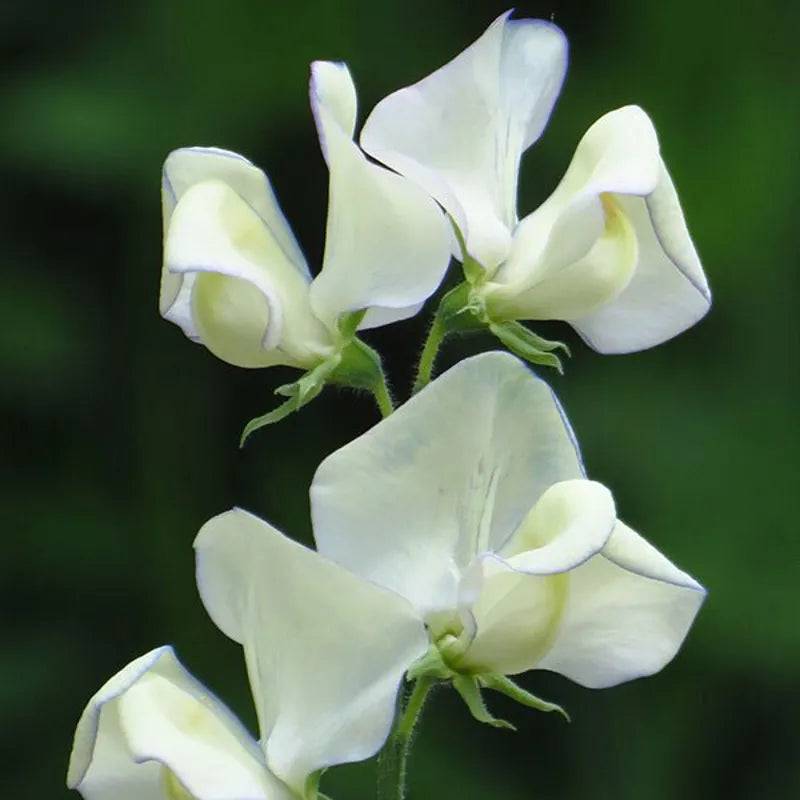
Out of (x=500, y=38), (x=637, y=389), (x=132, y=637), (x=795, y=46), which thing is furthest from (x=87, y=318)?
(x=500, y=38)

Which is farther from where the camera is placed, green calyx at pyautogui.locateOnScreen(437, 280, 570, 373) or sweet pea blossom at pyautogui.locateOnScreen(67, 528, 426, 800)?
green calyx at pyautogui.locateOnScreen(437, 280, 570, 373)

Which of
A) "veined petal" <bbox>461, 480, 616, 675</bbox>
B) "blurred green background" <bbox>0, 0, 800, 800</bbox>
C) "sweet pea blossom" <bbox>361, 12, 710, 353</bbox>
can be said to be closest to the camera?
"veined petal" <bbox>461, 480, 616, 675</bbox>

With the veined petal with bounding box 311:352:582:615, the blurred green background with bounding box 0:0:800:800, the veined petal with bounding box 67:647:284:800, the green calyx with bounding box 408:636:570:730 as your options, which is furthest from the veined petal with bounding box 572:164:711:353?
the blurred green background with bounding box 0:0:800:800

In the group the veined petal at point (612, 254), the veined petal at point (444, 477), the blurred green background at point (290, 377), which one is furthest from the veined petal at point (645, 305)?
the blurred green background at point (290, 377)

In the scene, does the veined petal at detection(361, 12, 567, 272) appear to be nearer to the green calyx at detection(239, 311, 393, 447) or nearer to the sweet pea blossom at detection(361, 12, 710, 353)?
the sweet pea blossom at detection(361, 12, 710, 353)

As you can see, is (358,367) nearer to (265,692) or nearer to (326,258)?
(326,258)
